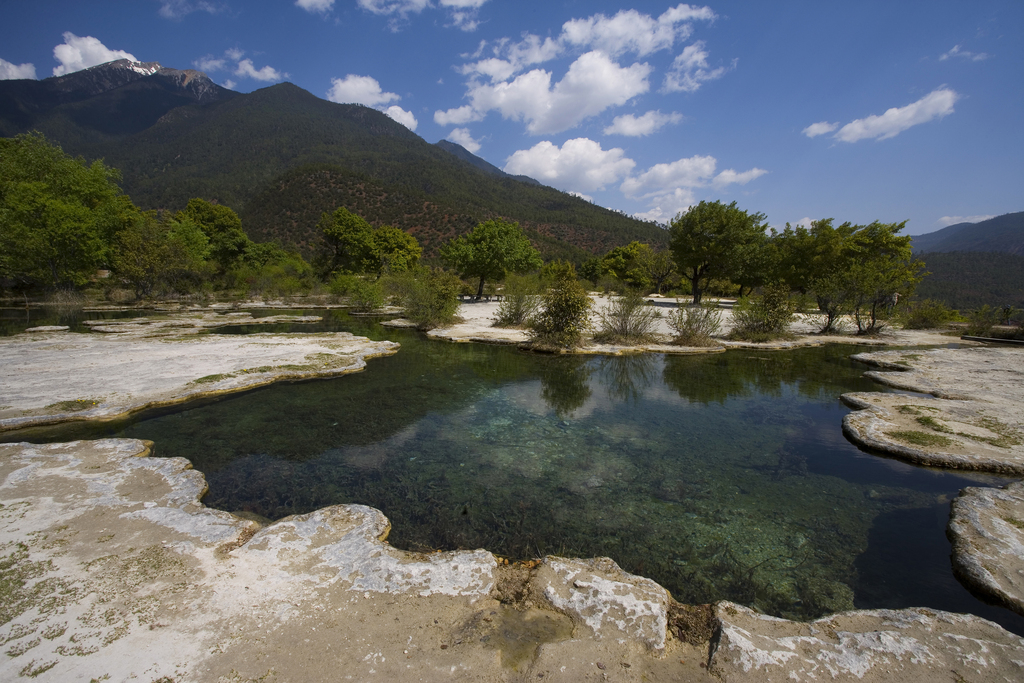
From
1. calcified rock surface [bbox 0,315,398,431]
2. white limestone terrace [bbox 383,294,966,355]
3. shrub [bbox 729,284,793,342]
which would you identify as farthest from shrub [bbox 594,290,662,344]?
calcified rock surface [bbox 0,315,398,431]

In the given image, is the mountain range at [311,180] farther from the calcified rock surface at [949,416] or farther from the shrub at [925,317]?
the calcified rock surface at [949,416]

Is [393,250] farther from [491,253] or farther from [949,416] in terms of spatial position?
[949,416]

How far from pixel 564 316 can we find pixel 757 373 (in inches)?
305

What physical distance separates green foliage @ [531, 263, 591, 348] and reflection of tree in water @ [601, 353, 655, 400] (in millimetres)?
2002

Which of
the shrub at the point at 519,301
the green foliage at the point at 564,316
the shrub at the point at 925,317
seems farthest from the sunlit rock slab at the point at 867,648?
the shrub at the point at 925,317

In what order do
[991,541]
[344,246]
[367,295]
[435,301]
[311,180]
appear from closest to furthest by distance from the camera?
1. [991,541]
2. [435,301]
3. [367,295]
4. [344,246]
5. [311,180]

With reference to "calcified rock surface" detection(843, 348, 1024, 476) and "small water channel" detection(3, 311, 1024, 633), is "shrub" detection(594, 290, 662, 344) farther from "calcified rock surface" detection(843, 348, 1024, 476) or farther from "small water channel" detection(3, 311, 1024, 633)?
"calcified rock surface" detection(843, 348, 1024, 476)

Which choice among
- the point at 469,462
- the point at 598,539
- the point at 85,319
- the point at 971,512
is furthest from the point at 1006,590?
the point at 85,319

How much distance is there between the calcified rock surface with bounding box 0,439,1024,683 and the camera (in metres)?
2.89

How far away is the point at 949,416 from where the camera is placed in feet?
29.1

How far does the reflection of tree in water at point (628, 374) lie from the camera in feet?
38.8

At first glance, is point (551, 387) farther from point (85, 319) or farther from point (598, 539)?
point (85, 319)

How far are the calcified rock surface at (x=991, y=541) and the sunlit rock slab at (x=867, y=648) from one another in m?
1.11

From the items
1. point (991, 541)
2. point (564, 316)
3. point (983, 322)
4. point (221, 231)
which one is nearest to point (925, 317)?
point (983, 322)
